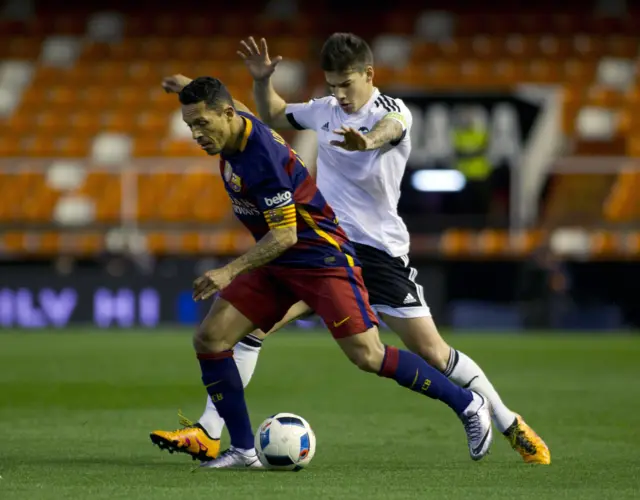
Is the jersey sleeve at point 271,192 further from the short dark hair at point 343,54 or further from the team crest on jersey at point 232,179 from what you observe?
the short dark hair at point 343,54

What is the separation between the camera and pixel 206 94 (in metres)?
5.87

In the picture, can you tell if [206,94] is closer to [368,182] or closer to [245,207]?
[245,207]

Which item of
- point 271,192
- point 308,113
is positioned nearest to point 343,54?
point 308,113

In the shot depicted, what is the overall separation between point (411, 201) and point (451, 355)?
1017 centimetres

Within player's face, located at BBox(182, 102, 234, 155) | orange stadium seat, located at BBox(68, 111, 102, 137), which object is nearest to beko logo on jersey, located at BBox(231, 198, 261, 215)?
player's face, located at BBox(182, 102, 234, 155)

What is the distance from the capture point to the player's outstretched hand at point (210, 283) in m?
5.63

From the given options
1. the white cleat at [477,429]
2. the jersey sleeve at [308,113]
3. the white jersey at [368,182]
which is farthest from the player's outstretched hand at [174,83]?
the white cleat at [477,429]

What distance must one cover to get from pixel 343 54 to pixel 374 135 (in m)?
0.48

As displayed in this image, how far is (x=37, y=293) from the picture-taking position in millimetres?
17125

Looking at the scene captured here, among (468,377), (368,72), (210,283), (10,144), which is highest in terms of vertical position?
(368,72)

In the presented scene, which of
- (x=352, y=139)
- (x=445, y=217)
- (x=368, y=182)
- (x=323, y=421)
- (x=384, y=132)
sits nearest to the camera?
(x=352, y=139)

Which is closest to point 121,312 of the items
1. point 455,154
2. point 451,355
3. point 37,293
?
point 37,293

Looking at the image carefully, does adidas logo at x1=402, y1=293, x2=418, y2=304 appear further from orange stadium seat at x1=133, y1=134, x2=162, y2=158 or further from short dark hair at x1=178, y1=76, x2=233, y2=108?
orange stadium seat at x1=133, y1=134, x2=162, y2=158

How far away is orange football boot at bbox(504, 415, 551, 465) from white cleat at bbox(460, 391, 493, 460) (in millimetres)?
163
